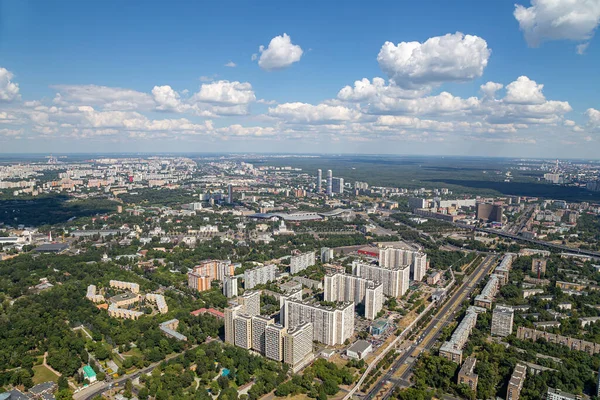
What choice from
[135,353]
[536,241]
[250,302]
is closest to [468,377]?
[250,302]

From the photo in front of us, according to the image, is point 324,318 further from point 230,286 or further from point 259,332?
point 230,286

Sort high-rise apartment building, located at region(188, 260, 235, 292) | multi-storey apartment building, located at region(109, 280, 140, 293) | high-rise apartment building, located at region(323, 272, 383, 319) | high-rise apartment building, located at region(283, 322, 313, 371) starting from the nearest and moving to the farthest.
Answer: high-rise apartment building, located at region(283, 322, 313, 371), high-rise apartment building, located at region(323, 272, 383, 319), multi-storey apartment building, located at region(109, 280, 140, 293), high-rise apartment building, located at region(188, 260, 235, 292)

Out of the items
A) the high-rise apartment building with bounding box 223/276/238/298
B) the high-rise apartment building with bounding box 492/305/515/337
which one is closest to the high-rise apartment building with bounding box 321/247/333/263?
the high-rise apartment building with bounding box 223/276/238/298

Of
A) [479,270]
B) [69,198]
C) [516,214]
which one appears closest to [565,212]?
[516,214]

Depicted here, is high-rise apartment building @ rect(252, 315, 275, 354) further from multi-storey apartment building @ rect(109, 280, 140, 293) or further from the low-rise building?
multi-storey apartment building @ rect(109, 280, 140, 293)

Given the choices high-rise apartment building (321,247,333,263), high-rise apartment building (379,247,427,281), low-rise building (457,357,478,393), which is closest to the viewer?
low-rise building (457,357,478,393)

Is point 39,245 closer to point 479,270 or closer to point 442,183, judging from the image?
point 479,270

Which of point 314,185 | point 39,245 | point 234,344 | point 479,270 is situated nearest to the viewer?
point 234,344
